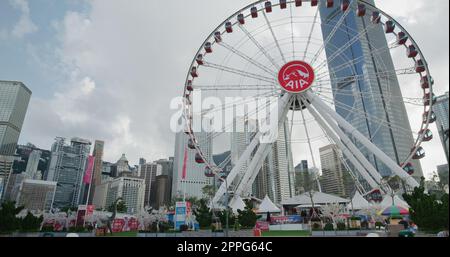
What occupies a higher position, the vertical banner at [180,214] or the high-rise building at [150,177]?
the high-rise building at [150,177]

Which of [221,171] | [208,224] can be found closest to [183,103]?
[221,171]

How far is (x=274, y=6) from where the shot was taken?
85.5 feet

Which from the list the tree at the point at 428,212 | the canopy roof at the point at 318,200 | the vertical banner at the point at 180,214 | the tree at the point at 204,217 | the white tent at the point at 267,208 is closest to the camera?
the tree at the point at 428,212

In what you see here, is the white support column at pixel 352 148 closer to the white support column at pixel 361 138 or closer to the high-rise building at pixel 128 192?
the white support column at pixel 361 138

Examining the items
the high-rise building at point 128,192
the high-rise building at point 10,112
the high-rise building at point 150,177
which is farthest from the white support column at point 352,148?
the high-rise building at point 150,177

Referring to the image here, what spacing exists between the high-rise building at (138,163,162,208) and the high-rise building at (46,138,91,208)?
3530 cm

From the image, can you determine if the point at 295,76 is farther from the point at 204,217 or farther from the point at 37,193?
the point at 37,193

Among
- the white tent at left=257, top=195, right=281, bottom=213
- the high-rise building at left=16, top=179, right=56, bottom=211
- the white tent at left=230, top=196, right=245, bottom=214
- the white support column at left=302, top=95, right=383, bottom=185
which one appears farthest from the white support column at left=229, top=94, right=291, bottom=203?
the high-rise building at left=16, top=179, right=56, bottom=211

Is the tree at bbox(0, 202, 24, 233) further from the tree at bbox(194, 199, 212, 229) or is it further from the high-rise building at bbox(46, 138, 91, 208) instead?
the high-rise building at bbox(46, 138, 91, 208)

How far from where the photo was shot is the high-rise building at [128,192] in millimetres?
130875

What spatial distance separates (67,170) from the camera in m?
142

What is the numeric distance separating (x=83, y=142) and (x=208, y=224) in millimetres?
144866

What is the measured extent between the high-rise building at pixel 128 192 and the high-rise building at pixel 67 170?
1779 cm
